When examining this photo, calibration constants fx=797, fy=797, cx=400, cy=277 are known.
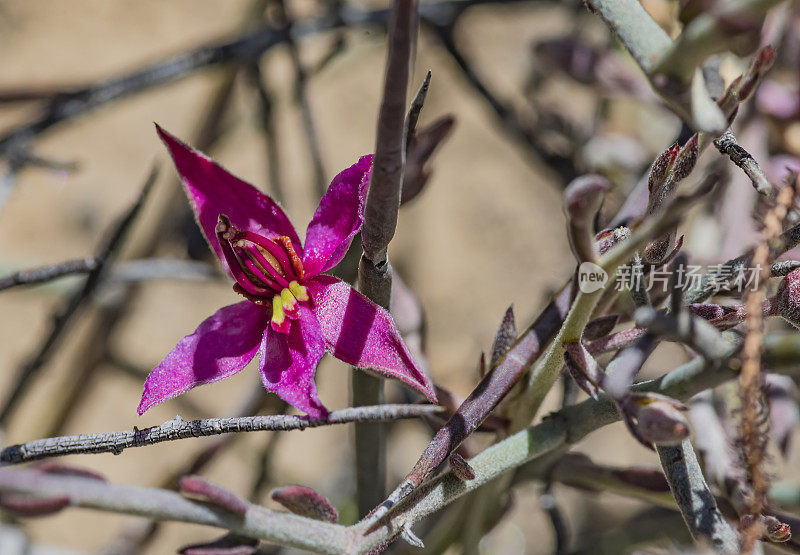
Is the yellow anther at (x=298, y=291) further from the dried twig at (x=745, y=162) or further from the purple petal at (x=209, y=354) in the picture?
the dried twig at (x=745, y=162)

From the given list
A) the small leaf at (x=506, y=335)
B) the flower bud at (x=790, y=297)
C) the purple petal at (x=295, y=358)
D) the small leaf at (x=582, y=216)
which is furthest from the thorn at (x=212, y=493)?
the flower bud at (x=790, y=297)

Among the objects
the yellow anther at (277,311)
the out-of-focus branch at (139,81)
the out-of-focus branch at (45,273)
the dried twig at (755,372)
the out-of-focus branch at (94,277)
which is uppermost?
the out-of-focus branch at (139,81)

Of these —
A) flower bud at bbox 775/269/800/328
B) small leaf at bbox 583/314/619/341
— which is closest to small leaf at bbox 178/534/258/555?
small leaf at bbox 583/314/619/341

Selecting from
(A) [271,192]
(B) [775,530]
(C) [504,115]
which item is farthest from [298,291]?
(A) [271,192]

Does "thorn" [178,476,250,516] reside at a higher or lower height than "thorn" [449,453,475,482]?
higher

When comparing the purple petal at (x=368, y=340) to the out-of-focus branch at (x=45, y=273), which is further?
the out-of-focus branch at (x=45, y=273)

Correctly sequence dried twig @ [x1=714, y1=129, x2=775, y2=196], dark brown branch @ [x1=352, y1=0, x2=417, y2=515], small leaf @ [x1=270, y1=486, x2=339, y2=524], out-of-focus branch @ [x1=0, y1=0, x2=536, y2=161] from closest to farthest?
dark brown branch @ [x1=352, y1=0, x2=417, y2=515] → dried twig @ [x1=714, y1=129, x2=775, y2=196] → small leaf @ [x1=270, y1=486, x2=339, y2=524] → out-of-focus branch @ [x1=0, y1=0, x2=536, y2=161]

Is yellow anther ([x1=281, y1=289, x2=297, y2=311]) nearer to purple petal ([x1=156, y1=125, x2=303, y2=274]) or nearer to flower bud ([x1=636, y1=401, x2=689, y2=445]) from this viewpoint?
purple petal ([x1=156, y1=125, x2=303, y2=274])
